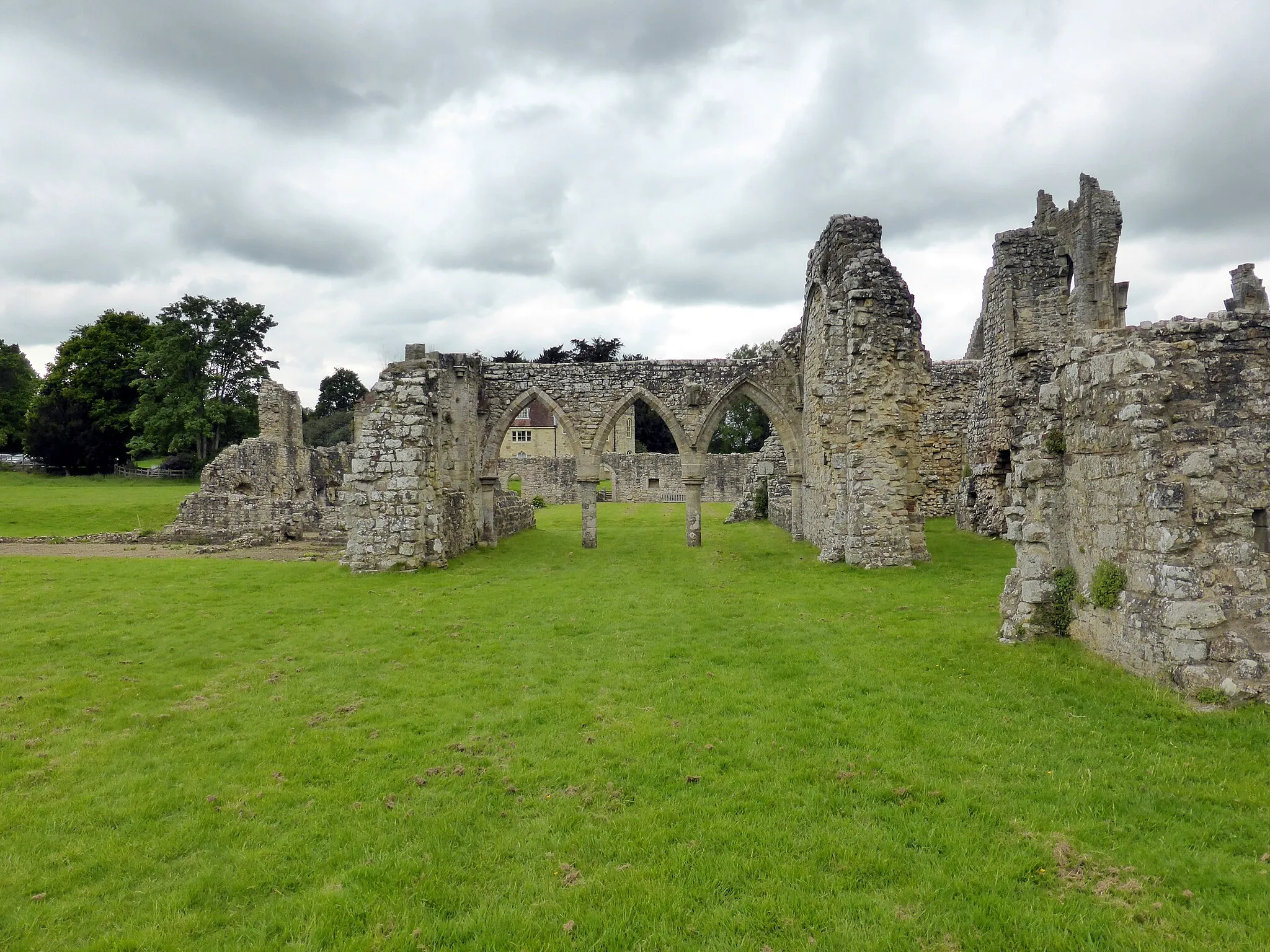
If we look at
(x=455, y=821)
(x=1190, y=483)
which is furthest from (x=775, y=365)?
(x=455, y=821)

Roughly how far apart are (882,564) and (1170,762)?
29.8 feet

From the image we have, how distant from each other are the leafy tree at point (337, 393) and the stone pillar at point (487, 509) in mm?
52542

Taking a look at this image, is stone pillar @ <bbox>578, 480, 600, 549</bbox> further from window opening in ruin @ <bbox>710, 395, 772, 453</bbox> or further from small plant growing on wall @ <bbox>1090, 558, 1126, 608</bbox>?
window opening in ruin @ <bbox>710, 395, 772, 453</bbox>

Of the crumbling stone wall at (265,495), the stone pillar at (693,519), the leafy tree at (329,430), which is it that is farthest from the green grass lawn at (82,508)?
the leafy tree at (329,430)

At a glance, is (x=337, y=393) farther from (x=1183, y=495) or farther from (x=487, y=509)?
(x=1183, y=495)

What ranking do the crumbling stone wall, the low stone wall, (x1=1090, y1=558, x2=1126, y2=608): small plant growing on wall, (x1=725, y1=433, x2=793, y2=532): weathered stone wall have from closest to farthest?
(x1=1090, y1=558, x2=1126, y2=608): small plant growing on wall → the crumbling stone wall → the low stone wall → (x1=725, y1=433, x2=793, y2=532): weathered stone wall

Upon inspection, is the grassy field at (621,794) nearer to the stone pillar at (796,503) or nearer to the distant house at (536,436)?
the stone pillar at (796,503)

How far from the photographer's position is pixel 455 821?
161 inches

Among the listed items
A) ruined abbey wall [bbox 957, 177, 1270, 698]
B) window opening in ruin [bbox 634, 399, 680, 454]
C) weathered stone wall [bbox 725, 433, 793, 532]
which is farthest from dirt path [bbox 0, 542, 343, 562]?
window opening in ruin [bbox 634, 399, 680, 454]

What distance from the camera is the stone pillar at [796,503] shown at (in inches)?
744

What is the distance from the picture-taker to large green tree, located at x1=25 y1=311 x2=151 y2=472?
38750 mm

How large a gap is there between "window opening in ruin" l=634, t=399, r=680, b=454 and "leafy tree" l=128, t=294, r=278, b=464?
2869 cm

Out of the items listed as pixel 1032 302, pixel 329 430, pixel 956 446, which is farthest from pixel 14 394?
pixel 1032 302

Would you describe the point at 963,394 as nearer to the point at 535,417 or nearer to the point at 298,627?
the point at 298,627
